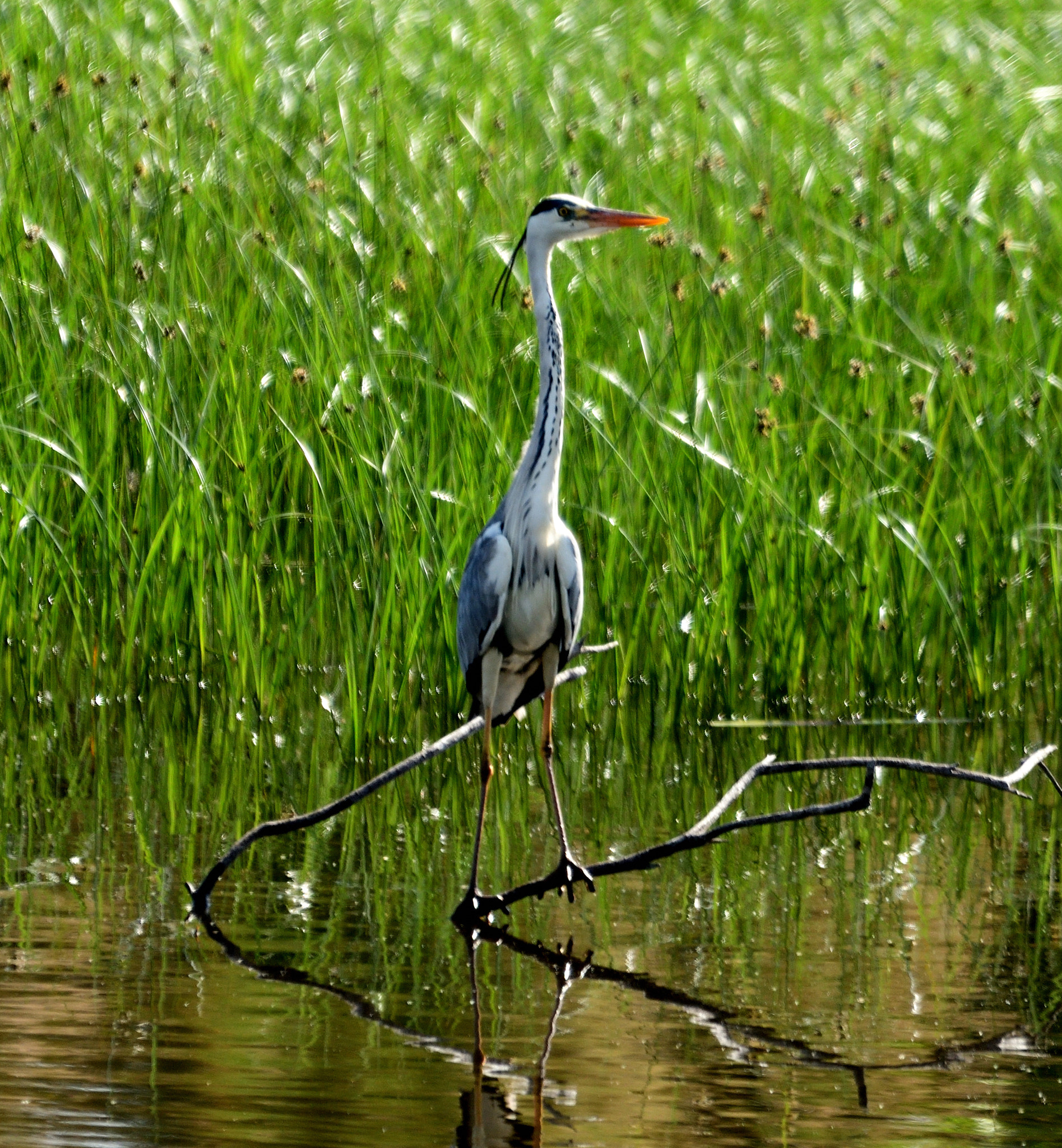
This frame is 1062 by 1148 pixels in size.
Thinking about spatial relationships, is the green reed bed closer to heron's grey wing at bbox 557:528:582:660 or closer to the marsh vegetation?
the marsh vegetation

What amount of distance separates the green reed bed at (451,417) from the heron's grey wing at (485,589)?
2.81ft

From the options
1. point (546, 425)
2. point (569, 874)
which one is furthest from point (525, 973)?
point (546, 425)

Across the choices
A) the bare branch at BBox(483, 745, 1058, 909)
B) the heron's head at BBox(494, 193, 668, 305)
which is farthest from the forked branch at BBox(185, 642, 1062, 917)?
the heron's head at BBox(494, 193, 668, 305)

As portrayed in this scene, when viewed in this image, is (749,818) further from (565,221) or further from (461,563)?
(461,563)

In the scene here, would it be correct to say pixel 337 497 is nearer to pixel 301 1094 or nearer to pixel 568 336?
pixel 568 336

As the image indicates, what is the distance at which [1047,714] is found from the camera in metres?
6.95

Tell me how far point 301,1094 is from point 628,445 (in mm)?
4029

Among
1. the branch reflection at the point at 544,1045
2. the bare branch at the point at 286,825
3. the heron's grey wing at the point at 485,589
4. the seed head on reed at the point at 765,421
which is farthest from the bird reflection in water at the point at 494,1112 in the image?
the seed head on reed at the point at 765,421

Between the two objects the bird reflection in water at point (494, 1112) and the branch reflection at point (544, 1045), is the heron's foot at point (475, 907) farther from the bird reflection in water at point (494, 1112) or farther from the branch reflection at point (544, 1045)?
the bird reflection in water at point (494, 1112)

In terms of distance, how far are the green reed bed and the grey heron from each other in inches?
33.3

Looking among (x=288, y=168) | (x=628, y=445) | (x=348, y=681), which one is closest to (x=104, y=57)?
(x=288, y=168)

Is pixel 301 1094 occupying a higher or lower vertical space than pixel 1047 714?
lower

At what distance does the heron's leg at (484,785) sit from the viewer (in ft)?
15.5

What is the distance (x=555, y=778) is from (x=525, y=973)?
1.57 metres
